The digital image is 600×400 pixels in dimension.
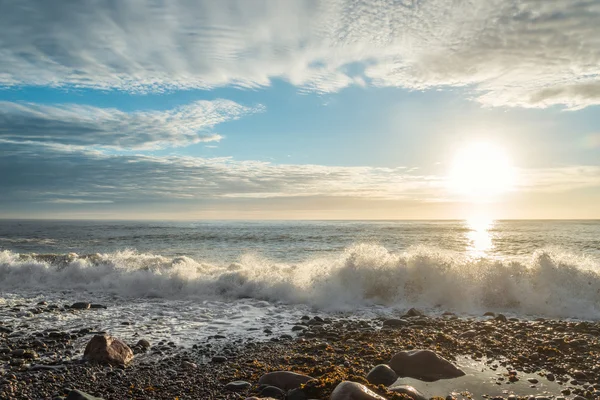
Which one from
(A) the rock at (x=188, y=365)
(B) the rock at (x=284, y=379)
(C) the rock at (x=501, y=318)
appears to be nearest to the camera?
(B) the rock at (x=284, y=379)

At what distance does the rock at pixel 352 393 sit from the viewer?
5090 mm

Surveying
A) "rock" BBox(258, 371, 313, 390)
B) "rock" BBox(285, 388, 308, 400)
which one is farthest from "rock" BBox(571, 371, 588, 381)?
"rock" BBox(285, 388, 308, 400)

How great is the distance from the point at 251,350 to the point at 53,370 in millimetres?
3812

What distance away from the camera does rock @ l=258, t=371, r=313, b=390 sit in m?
6.37

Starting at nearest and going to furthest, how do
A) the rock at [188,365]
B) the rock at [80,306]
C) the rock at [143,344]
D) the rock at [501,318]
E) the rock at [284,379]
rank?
the rock at [284,379] → the rock at [188,365] → the rock at [143,344] → the rock at [501,318] → the rock at [80,306]

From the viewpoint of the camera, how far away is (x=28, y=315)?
37.7 ft

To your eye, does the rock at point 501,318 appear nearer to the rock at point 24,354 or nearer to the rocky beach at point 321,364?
the rocky beach at point 321,364

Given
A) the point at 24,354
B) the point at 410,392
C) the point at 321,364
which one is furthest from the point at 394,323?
the point at 24,354

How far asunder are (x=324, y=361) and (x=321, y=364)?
0.59 feet

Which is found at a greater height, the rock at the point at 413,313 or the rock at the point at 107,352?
the rock at the point at 107,352

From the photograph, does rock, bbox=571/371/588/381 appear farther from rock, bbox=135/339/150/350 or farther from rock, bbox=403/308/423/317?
rock, bbox=135/339/150/350

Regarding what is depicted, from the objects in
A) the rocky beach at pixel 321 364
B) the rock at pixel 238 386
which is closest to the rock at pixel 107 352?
the rocky beach at pixel 321 364

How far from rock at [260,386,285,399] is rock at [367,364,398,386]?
1616 millimetres

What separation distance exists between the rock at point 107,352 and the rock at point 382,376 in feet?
15.8
